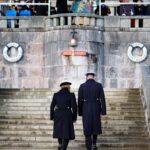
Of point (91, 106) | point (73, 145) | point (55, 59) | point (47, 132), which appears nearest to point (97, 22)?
point (55, 59)

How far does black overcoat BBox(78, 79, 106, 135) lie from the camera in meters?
19.0

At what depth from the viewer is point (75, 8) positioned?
29266mm

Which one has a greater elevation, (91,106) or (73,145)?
(91,106)

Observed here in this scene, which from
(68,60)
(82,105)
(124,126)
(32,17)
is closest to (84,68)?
(68,60)

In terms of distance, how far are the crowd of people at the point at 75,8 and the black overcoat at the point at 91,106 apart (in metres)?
10.0

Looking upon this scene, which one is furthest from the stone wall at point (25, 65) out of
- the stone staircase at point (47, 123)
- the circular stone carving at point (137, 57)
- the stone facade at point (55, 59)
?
the stone staircase at point (47, 123)

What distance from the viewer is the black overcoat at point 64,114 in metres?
18.9

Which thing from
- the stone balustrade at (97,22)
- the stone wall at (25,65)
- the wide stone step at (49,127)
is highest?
the stone balustrade at (97,22)

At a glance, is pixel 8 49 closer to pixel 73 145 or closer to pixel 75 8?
pixel 75 8

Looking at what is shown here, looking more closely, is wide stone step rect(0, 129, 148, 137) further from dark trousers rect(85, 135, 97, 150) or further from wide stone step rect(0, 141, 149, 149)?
dark trousers rect(85, 135, 97, 150)

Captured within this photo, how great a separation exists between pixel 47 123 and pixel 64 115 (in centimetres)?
319

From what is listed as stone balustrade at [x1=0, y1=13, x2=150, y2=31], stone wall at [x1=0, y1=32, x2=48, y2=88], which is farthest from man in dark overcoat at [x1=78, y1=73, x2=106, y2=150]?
stone wall at [x1=0, y1=32, x2=48, y2=88]

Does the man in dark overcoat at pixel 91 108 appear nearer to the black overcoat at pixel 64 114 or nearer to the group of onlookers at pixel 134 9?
the black overcoat at pixel 64 114

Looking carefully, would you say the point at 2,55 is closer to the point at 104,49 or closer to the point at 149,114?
the point at 104,49
